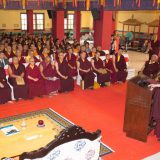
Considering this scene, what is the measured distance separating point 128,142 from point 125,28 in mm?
15827

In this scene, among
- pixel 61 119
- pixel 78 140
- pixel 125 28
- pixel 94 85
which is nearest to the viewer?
pixel 78 140

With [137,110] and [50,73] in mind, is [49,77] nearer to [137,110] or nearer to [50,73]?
[50,73]

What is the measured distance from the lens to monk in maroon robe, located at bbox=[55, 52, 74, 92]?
8.09 meters

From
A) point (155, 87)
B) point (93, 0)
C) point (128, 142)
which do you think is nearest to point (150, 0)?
point (93, 0)

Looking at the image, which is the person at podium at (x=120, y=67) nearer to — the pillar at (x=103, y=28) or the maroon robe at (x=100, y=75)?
the maroon robe at (x=100, y=75)

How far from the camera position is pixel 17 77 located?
7504 mm

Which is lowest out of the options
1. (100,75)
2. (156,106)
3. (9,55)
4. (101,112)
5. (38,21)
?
(101,112)

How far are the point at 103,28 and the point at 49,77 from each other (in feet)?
11.8

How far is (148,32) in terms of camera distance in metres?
18.3

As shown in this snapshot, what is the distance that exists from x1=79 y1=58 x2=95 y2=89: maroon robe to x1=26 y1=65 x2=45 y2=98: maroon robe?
1.45 m

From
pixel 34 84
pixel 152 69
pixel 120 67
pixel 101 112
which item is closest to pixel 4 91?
pixel 34 84

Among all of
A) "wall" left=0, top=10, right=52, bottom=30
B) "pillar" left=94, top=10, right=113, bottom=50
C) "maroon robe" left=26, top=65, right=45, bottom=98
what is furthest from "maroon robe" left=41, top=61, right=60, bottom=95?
"wall" left=0, top=10, right=52, bottom=30

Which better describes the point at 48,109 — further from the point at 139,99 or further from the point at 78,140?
the point at 78,140

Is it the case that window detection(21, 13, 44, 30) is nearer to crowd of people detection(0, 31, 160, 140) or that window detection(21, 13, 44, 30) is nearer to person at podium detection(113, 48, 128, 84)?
crowd of people detection(0, 31, 160, 140)
